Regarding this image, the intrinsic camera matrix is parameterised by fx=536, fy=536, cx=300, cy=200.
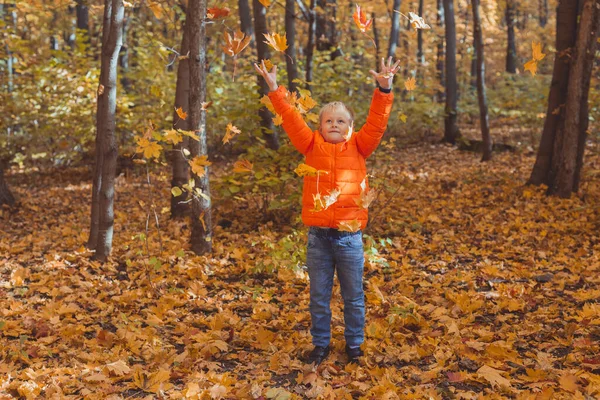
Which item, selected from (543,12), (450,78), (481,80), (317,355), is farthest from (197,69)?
(543,12)

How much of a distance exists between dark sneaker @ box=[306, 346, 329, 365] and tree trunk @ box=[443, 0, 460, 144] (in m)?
11.2

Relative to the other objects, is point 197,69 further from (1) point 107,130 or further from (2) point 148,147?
(2) point 148,147

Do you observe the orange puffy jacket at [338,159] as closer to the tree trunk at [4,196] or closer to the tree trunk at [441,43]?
the tree trunk at [4,196]

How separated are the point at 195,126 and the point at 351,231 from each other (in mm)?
2536

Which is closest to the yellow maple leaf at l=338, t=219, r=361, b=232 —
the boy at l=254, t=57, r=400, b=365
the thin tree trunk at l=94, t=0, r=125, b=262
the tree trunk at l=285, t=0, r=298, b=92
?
the boy at l=254, t=57, r=400, b=365

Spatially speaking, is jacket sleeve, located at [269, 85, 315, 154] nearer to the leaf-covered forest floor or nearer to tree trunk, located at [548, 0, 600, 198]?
the leaf-covered forest floor

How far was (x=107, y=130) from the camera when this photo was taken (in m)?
5.32

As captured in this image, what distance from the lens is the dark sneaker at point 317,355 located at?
342 cm

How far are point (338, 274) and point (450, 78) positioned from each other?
11.5m

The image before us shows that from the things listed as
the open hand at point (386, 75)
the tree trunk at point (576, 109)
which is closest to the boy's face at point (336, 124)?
the open hand at point (386, 75)

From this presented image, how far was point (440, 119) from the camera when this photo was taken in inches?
632

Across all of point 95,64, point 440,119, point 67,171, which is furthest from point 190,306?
point 440,119

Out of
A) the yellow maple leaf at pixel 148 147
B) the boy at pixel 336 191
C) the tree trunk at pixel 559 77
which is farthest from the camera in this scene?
the tree trunk at pixel 559 77

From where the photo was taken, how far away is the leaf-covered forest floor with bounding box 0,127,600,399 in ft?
10.1
